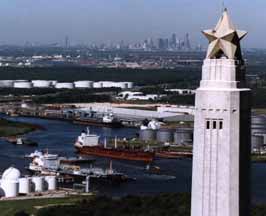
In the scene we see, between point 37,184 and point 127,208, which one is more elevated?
point 37,184

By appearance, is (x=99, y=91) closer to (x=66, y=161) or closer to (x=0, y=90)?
(x=0, y=90)

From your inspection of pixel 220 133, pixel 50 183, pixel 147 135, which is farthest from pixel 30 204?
pixel 147 135

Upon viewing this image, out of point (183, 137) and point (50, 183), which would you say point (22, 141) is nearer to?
point (183, 137)

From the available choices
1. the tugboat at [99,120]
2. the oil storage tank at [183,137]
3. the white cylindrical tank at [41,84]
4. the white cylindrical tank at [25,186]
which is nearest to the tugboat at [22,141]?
the oil storage tank at [183,137]

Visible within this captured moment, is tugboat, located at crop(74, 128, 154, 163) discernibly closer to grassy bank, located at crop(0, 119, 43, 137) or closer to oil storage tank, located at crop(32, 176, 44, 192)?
grassy bank, located at crop(0, 119, 43, 137)

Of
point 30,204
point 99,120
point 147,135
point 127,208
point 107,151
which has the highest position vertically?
point 99,120

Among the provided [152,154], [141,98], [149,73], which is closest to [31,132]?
[152,154]
